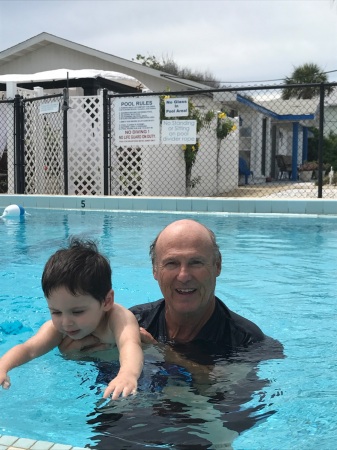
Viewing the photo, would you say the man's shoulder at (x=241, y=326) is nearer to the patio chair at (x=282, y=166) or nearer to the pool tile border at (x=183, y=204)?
the pool tile border at (x=183, y=204)

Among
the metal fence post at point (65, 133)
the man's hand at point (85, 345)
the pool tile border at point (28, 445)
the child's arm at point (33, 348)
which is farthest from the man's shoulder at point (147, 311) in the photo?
the metal fence post at point (65, 133)

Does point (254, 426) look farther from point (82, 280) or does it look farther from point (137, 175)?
point (137, 175)

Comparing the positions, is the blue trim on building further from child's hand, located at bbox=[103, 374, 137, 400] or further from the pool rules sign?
child's hand, located at bbox=[103, 374, 137, 400]

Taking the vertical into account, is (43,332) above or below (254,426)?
above

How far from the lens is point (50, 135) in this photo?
45.3 feet

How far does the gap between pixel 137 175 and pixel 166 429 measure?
1140 cm

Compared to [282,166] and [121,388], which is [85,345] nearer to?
[121,388]

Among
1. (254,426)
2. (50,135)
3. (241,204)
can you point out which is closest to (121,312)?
(254,426)

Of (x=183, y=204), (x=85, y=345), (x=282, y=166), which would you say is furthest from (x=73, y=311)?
(x=282, y=166)

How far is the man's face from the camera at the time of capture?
2.47m

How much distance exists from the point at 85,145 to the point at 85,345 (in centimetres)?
1090

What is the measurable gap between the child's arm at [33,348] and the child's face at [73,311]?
0.10 meters

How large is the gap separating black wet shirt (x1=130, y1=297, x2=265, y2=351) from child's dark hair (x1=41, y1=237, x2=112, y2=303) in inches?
12.9

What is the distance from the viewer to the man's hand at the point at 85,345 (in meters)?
2.75
